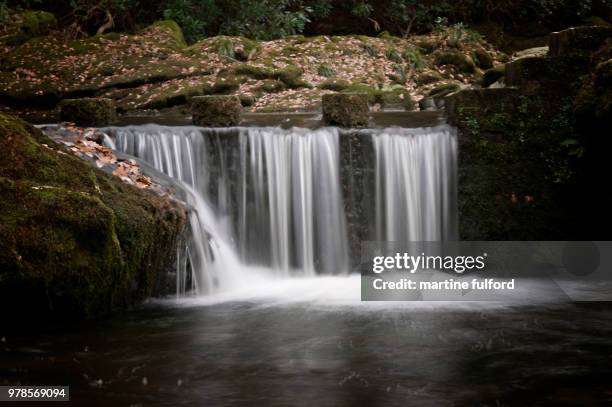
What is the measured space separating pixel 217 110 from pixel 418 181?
9.83ft

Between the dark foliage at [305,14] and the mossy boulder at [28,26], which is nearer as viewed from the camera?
the mossy boulder at [28,26]

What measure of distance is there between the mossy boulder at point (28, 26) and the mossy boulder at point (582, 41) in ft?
39.7

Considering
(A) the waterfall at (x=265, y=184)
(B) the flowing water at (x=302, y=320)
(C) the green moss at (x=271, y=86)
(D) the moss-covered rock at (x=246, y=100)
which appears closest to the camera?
(B) the flowing water at (x=302, y=320)

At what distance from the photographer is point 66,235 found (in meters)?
6.48

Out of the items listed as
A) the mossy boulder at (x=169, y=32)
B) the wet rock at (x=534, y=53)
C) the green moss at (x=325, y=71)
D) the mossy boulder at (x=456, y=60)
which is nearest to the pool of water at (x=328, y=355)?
the wet rock at (x=534, y=53)

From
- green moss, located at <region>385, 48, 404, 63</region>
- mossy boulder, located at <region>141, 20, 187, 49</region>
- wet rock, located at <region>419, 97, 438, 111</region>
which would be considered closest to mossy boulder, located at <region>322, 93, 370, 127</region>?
wet rock, located at <region>419, 97, 438, 111</region>

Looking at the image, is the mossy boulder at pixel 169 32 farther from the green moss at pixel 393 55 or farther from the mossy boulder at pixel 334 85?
the green moss at pixel 393 55

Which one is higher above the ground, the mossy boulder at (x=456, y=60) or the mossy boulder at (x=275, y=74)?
the mossy boulder at (x=456, y=60)

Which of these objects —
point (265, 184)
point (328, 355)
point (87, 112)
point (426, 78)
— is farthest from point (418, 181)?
point (426, 78)

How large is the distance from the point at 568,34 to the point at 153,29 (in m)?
10.4

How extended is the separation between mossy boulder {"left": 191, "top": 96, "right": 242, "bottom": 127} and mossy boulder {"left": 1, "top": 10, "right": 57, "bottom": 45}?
8.26 meters

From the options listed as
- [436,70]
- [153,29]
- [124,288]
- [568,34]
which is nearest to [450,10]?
[436,70]

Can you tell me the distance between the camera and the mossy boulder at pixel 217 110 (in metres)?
10.3

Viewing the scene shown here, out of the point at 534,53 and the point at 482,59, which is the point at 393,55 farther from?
the point at 534,53
